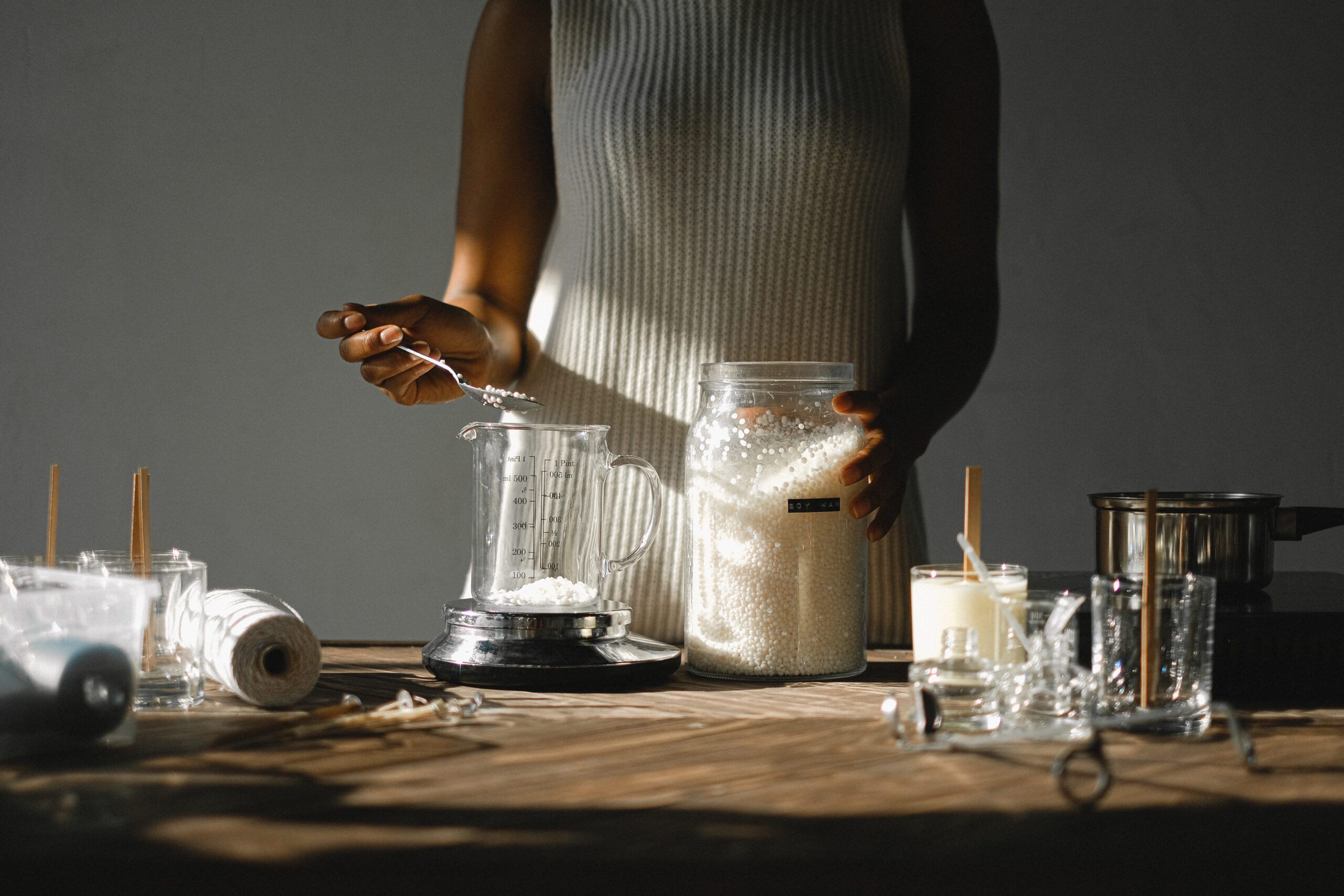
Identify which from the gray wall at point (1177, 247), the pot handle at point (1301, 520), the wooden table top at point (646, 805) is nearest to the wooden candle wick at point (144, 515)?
the wooden table top at point (646, 805)

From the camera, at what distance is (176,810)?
65 cm

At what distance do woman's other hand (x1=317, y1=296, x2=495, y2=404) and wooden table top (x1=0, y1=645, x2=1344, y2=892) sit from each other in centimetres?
37

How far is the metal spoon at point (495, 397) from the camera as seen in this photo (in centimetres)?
109

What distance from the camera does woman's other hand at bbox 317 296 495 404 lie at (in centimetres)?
110

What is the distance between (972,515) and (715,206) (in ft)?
2.02

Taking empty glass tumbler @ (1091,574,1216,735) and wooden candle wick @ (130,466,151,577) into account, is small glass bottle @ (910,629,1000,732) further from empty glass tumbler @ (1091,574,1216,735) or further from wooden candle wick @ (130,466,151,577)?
wooden candle wick @ (130,466,151,577)

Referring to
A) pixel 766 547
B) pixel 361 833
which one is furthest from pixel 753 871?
pixel 766 547

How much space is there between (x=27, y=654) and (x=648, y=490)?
0.83m

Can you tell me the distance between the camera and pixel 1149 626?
2.67 ft

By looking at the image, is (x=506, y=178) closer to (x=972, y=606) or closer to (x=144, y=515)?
(x=144, y=515)

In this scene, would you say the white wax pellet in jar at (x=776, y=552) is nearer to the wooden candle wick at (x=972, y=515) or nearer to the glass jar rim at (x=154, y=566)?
the wooden candle wick at (x=972, y=515)

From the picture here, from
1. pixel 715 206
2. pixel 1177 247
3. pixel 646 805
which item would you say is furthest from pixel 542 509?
pixel 1177 247

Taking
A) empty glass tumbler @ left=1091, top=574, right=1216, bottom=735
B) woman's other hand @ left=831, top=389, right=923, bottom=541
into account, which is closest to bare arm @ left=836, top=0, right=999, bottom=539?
woman's other hand @ left=831, top=389, right=923, bottom=541

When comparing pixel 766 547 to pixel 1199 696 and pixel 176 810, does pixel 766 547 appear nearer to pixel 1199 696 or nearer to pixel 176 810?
pixel 1199 696
